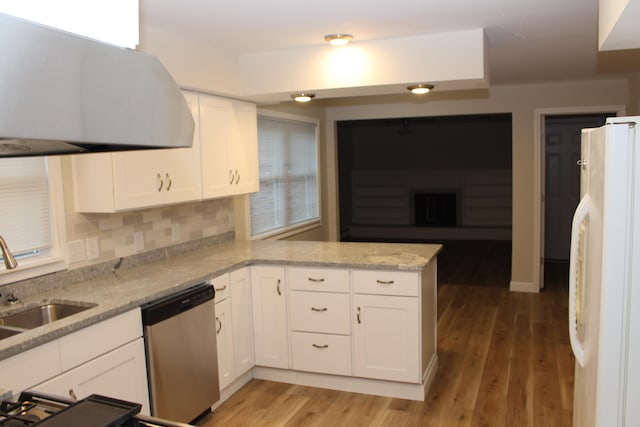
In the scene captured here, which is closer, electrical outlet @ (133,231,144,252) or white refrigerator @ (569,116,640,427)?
white refrigerator @ (569,116,640,427)

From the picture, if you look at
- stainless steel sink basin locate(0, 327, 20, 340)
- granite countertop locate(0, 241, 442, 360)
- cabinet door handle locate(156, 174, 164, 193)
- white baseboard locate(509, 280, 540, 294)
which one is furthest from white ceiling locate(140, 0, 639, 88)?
white baseboard locate(509, 280, 540, 294)

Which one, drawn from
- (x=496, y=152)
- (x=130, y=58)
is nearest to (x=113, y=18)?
(x=130, y=58)

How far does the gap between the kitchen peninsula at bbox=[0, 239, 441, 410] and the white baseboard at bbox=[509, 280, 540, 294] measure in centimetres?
273

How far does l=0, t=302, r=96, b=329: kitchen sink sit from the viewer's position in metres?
2.63

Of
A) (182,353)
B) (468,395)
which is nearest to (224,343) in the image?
(182,353)

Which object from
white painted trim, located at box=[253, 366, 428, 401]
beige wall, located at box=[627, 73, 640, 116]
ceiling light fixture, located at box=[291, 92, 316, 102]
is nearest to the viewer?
white painted trim, located at box=[253, 366, 428, 401]

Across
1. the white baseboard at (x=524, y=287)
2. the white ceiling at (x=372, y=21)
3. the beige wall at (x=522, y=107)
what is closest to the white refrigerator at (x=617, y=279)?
the white ceiling at (x=372, y=21)

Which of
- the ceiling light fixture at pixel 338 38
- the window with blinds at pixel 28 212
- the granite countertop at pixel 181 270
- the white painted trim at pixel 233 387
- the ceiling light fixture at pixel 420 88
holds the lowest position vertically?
the white painted trim at pixel 233 387

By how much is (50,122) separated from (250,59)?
3.51 m

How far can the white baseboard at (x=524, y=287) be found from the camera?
20.3ft

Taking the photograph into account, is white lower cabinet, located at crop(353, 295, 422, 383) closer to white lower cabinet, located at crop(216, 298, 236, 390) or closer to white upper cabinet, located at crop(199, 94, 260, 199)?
white lower cabinet, located at crop(216, 298, 236, 390)

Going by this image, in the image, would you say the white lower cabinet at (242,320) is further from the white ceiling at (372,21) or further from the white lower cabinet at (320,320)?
the white ceiling at (372,21)

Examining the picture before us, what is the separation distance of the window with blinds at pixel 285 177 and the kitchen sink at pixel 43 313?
2.41 metres

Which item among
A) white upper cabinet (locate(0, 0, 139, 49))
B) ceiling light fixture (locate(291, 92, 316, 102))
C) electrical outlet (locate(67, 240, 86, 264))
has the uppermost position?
ceiling light fixture (locate(291, 92, 316, 102))
